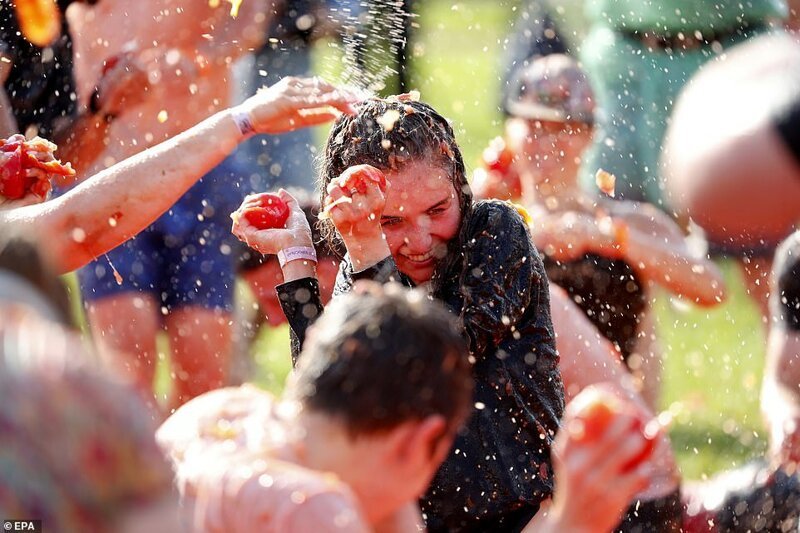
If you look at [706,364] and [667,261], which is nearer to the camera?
[667,261]

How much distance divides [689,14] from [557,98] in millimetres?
1361

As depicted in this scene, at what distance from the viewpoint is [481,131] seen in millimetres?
12047

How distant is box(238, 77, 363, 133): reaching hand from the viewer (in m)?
3.59

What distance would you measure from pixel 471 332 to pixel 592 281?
72.6 inches

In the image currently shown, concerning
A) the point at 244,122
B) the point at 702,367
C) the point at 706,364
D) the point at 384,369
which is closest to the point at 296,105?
the point at 244,122

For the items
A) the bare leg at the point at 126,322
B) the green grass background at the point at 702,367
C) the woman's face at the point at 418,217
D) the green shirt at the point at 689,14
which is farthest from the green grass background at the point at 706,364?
the woman's face at the point at 418,217

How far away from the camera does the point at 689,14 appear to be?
6.32 meters

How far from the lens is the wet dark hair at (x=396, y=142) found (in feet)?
11.1

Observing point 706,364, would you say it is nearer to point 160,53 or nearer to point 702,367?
point 702,367

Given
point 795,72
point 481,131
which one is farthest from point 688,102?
point 481,131

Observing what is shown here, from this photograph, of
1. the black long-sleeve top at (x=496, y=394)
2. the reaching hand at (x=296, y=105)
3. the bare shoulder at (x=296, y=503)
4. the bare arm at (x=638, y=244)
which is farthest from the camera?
the bare arm at (x=638, y=244)

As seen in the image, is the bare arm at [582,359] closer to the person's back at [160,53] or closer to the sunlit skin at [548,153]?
the sunlit skin at [548,153]

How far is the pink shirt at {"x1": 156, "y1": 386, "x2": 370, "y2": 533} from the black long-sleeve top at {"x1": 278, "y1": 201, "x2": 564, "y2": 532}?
0.80 metres

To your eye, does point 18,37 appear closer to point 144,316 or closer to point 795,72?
point 144,316
